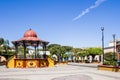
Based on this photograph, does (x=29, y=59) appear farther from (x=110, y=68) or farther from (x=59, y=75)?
(x=59, y=75)

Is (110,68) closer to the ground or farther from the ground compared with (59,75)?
farther from the ground

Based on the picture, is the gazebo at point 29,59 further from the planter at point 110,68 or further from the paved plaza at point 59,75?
the planter at point 110,68

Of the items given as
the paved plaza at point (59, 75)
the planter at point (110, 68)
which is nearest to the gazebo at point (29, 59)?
the paved plaza at point (59, 75)

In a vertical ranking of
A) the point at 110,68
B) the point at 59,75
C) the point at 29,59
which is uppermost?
the point at 29,59

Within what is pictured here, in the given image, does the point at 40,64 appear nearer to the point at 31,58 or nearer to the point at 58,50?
the point at 31,58

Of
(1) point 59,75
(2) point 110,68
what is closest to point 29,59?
(2) point 110,68

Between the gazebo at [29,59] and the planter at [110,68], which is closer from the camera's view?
the planter at [110,68]

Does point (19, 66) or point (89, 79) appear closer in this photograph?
point (89, 79)

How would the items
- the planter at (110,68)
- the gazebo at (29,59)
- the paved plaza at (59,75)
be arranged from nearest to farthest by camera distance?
1. the paved plaza at (59,75)
2. the planter at (110,68)
3. the gazebo at (29,59)

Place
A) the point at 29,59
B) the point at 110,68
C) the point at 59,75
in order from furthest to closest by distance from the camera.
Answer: the point at 29,59 < the point at 110,68 < the point at 59,75

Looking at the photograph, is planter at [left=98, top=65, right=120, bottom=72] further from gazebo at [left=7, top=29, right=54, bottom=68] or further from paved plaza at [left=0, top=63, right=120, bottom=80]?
gazebo at [left=7, top=29, right=54, bottom=68]

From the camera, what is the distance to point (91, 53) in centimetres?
8675

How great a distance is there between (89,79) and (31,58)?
25056mm

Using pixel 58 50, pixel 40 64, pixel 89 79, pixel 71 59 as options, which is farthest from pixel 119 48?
pixel 71 59
